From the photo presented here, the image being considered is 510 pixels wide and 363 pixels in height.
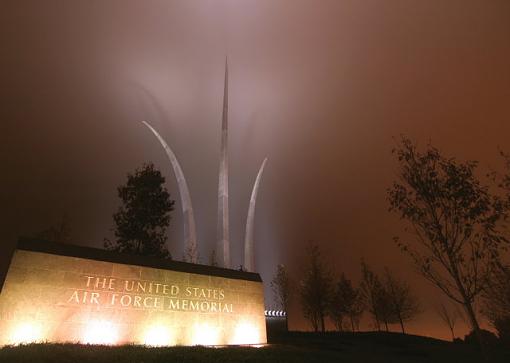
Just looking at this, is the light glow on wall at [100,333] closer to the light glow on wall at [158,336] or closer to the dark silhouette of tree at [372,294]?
the light glow on wall at [158,336]

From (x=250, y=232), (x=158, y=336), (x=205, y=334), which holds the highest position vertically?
(x=250, y=232)

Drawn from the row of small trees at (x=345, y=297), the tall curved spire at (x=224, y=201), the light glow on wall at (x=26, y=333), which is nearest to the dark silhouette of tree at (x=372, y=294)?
the row of small trees at (x=345, y=297)

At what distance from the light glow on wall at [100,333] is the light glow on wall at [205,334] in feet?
11.6

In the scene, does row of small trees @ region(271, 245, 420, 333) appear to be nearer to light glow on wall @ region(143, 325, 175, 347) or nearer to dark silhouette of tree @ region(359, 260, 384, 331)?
dark silhouette of tree @ region(359, 260, 384, 331)

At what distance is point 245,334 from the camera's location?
15703mm

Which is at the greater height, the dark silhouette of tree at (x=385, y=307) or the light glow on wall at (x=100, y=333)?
the dark silhouette of tree at (x=385, y=307)

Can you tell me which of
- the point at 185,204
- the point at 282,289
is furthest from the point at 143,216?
the point at 282,289

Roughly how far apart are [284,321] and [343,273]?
12422 millimetres

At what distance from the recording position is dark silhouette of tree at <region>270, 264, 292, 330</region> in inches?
1590

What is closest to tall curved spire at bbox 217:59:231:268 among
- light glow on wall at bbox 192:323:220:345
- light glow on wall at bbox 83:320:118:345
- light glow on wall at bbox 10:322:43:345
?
light glow on wall at bbox 192:323:220:345

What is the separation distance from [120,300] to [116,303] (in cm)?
18

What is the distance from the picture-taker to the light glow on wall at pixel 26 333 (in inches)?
399

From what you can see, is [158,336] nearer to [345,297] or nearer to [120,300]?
[120,300]

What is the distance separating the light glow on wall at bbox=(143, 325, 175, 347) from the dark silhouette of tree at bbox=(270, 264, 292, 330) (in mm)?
29210
